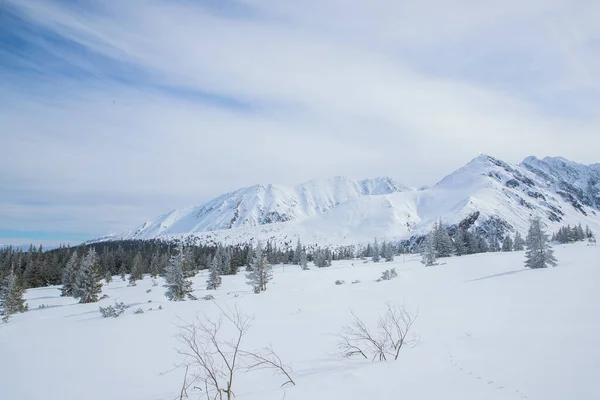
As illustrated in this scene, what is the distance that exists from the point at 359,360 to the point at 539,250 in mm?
30307

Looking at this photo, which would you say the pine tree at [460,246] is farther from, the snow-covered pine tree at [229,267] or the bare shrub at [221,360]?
the bare shrub at [221,360]

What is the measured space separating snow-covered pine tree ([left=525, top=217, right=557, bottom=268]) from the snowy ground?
11.3 m

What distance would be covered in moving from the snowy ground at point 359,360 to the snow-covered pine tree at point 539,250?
445 inches

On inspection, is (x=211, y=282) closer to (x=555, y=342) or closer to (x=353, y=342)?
(x=353, y=342)

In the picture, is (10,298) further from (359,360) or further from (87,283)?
(359,360)

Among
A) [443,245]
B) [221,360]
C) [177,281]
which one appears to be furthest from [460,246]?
[221,360]

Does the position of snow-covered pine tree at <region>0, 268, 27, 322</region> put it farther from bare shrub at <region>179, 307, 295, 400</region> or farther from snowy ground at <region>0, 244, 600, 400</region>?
bare shrub at <region>179, 307, 295, 400</region>

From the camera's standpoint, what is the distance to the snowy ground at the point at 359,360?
247 inches

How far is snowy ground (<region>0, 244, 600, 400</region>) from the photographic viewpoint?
247 inches

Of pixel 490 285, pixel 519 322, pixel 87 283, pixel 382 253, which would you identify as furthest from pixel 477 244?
pixel 87 283

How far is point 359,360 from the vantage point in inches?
358

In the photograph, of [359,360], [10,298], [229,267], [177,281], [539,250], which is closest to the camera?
[359,360]

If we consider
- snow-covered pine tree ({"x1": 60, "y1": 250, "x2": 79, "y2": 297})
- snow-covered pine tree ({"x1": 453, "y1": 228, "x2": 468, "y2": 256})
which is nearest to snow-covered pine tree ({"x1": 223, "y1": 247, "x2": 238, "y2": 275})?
snow-covered pine tree ({"x1": 60, "y1": 250, "x2": 79, "y2": 297})

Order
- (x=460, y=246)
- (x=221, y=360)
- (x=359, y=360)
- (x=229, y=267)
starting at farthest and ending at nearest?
(x=229, y=267)
(x=460, y=246)
(x=221, y=360)
(x=359, y=360)
